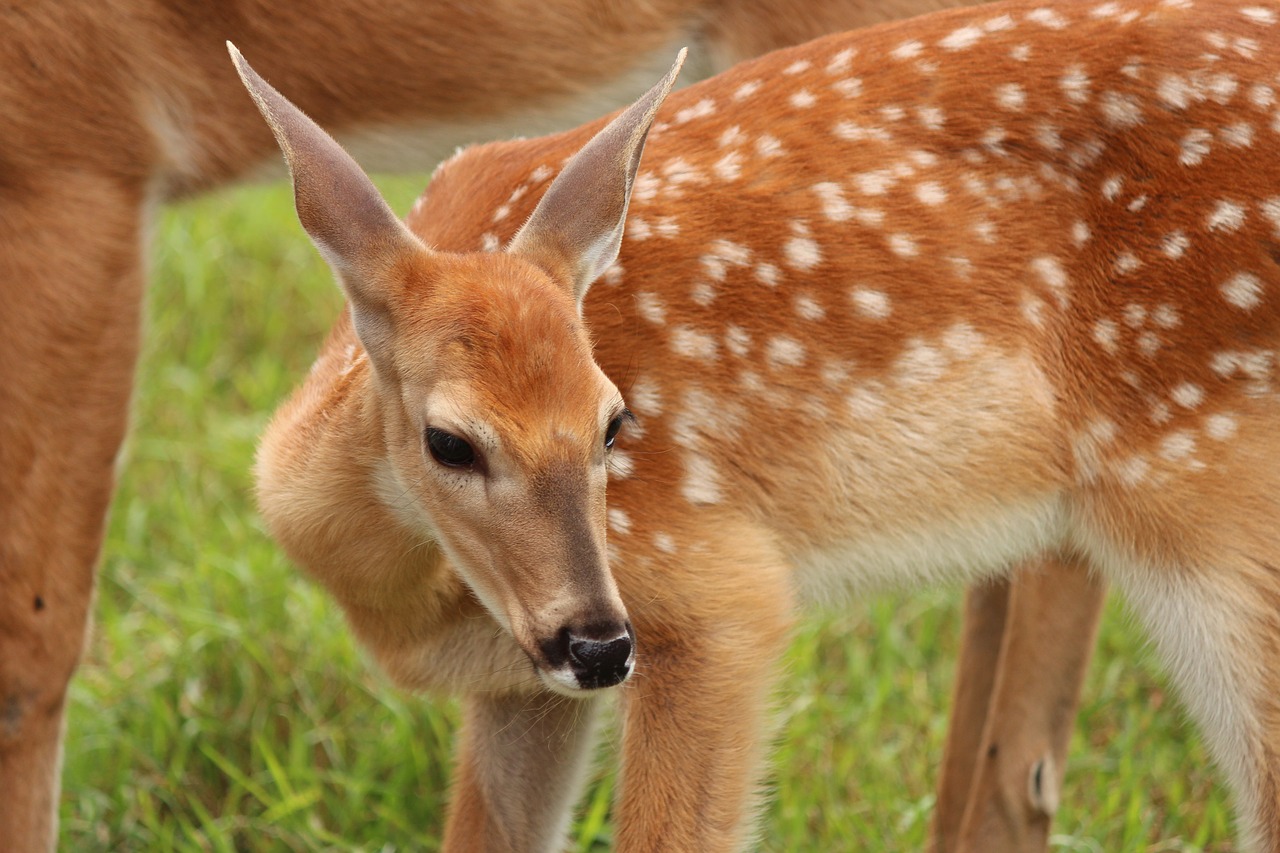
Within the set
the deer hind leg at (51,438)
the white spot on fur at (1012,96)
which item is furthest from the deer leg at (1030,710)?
the deer hind leg at (51,438)

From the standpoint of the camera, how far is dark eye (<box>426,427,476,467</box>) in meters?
3.65

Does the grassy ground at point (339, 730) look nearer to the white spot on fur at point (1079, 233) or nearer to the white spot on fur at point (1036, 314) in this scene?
the white spot on fur at point (1036, 314)

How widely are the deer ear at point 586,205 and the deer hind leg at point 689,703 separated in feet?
1.83

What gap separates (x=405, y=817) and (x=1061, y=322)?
6.13ft

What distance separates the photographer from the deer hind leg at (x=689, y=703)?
405 centimetres

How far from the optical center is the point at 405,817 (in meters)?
5.01

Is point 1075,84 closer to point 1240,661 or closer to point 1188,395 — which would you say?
point 1188,395

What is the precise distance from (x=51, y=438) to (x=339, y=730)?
1.01 meters

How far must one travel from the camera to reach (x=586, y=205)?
3.92 meters

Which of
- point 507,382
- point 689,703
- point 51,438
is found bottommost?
point 689,703

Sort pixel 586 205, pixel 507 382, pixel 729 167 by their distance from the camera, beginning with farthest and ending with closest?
pixel 729 167 → pixel 586 205 → pixel 507 382

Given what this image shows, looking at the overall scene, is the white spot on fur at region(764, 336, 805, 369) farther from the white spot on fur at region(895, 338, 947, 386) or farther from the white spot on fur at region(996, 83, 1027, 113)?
the white spot on fur at region(996, 83, 1027, 113)

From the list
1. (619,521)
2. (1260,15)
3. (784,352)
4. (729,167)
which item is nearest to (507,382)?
(619,521)

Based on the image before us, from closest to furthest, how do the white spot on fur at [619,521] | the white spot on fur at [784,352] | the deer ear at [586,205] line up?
the deer ear at [586,205] < the white spot on fur at [619,521] < the white spot on fur at [784,352]
